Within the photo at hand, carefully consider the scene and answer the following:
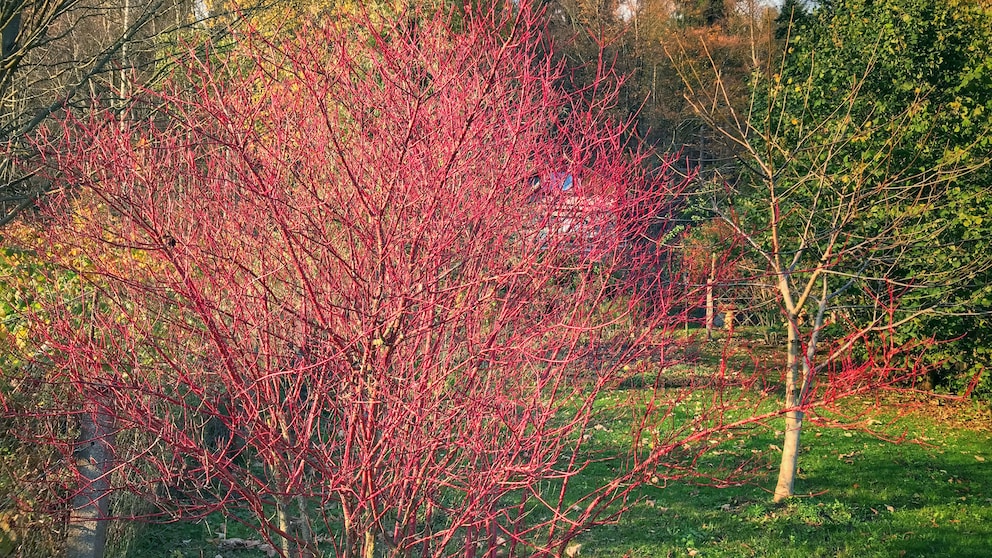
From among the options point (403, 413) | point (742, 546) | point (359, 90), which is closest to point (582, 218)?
point (359, 90)

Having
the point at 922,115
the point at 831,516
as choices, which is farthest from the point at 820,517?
the point at 922,115

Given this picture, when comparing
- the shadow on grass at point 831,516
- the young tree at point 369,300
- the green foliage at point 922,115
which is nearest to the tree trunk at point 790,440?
the shadow on grass at point 831,516

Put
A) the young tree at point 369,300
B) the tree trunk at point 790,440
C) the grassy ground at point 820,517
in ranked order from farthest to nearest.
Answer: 1. the tree trunk at point 790,440
2. the grassy ground at point 820,517
3. the young tree at point 369,300

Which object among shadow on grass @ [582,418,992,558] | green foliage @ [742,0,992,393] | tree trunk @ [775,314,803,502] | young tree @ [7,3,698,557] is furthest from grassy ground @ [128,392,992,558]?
green foliage @ [742,0,992,393]

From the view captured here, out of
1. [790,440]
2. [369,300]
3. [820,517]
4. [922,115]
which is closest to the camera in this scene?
[369,300]

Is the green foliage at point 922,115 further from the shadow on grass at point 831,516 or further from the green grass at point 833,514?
the shadow on grass at point 831,516

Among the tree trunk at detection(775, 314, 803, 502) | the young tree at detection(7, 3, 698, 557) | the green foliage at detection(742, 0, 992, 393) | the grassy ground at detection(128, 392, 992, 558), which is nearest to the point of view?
the young tree at detection(7, 3, 698, 557)

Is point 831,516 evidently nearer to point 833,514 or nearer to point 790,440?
point 833,514

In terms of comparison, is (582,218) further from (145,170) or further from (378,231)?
(145,170)

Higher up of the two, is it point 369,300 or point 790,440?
point 369,300

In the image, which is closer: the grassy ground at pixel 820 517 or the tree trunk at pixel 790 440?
the grassy ground at pixel 820 517

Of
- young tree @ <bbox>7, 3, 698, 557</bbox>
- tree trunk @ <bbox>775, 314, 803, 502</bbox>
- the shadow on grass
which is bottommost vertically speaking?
the shadow on grass

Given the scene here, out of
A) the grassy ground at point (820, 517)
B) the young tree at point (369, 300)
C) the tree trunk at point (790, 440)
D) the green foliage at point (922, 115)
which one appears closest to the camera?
the young tree at point (369, 300)

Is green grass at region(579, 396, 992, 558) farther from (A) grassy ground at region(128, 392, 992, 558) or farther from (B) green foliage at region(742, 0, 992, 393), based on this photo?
(B) green foliage at region(742, 0, 992, 393)
